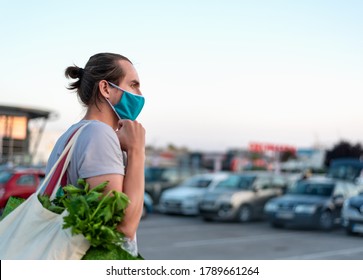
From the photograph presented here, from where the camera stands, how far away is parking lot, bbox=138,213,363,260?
32.8 ft

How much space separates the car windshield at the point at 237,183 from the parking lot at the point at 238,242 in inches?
55.5

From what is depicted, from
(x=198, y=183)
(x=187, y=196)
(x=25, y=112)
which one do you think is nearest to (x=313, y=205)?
(x=187, y=196)

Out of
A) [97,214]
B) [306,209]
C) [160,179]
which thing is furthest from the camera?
[160,179]

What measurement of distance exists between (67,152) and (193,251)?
29.1 ft

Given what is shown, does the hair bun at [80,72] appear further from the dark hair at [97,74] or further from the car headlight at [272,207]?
the car headlight at [272,207]

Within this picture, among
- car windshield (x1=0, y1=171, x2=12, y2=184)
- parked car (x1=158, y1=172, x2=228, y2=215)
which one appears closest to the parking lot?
parked car (x1=158, y1=172, x2=228, y2=215)

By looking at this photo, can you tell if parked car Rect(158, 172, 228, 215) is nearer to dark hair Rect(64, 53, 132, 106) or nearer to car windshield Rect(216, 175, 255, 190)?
car windshield Rect(216, 175, 255, 190)

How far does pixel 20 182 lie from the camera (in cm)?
1345

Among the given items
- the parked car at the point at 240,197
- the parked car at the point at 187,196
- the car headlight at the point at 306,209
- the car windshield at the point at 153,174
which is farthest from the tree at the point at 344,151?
the car headlight at the point at 306,209

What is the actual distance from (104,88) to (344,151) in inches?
2049

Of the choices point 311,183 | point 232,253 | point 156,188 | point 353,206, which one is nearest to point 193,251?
point 232,253

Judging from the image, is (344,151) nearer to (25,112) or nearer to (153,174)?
(153,174)

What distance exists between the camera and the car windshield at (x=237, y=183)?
1764 centimetres

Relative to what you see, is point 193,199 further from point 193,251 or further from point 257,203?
point 193,251
